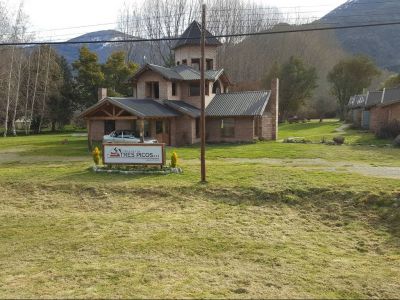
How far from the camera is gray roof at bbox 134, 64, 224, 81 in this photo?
30.5m

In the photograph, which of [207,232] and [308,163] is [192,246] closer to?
[207,232]

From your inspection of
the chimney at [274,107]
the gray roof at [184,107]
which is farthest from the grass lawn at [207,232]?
A: the chimney at [274,107]

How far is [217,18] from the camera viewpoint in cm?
5966

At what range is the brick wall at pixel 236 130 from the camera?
30239 mm

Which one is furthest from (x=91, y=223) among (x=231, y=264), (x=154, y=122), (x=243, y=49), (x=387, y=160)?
(x=243, y=49)

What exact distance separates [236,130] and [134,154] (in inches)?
540

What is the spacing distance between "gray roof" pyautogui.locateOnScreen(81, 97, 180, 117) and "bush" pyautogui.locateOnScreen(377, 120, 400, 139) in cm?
1582

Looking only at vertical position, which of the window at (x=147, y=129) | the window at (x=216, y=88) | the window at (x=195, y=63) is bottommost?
the window at (x=147, y=129)

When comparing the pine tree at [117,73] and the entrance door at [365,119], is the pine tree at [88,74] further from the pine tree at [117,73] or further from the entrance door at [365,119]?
the entrance door at [365,119]

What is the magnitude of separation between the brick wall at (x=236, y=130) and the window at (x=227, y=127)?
0.25 metres

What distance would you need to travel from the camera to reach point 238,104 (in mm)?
31531

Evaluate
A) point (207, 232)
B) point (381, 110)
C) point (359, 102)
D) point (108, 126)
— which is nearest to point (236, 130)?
point (108, 126)

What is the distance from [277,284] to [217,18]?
Answer: 56921 millimetres

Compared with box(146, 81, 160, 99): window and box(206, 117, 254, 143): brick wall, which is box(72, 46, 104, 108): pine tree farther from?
box(206, 117, 254, 143): brick wall
